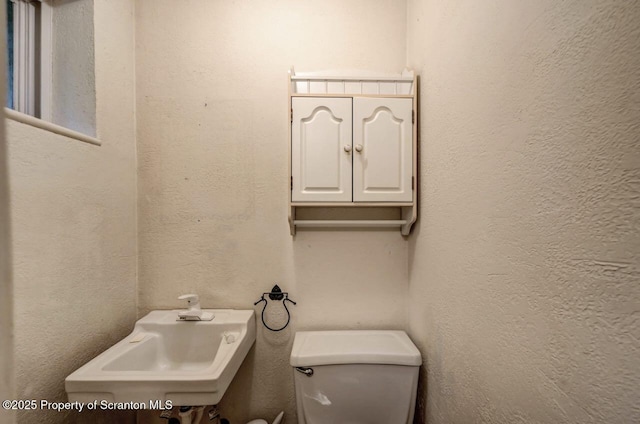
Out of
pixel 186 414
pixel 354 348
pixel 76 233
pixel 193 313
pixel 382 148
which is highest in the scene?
pixel 382 148

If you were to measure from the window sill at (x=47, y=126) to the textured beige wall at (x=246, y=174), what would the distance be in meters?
0.27

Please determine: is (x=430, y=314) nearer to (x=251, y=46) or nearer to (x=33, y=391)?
(x=33, y=391)

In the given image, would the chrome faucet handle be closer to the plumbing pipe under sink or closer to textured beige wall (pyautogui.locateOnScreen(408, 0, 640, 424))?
the plumbing pipe under sink

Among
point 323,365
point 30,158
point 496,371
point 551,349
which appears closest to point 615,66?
point 551,349

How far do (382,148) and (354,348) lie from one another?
0.88 meters

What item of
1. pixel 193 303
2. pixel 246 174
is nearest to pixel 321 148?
pixel 246 174

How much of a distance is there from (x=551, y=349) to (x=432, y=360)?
0.61 metres

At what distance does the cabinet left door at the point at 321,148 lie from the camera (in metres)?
1.11

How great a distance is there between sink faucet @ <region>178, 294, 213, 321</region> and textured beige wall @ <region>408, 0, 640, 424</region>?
101 cm

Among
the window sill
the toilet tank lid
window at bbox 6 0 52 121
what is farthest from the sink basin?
window at bbox 6 0 52 121

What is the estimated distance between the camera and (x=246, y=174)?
1.28 metres

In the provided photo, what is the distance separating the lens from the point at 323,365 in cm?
100

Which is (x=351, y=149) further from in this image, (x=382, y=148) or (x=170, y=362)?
(x=170, y=362)

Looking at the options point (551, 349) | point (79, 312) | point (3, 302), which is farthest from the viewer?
point (79, 312)
